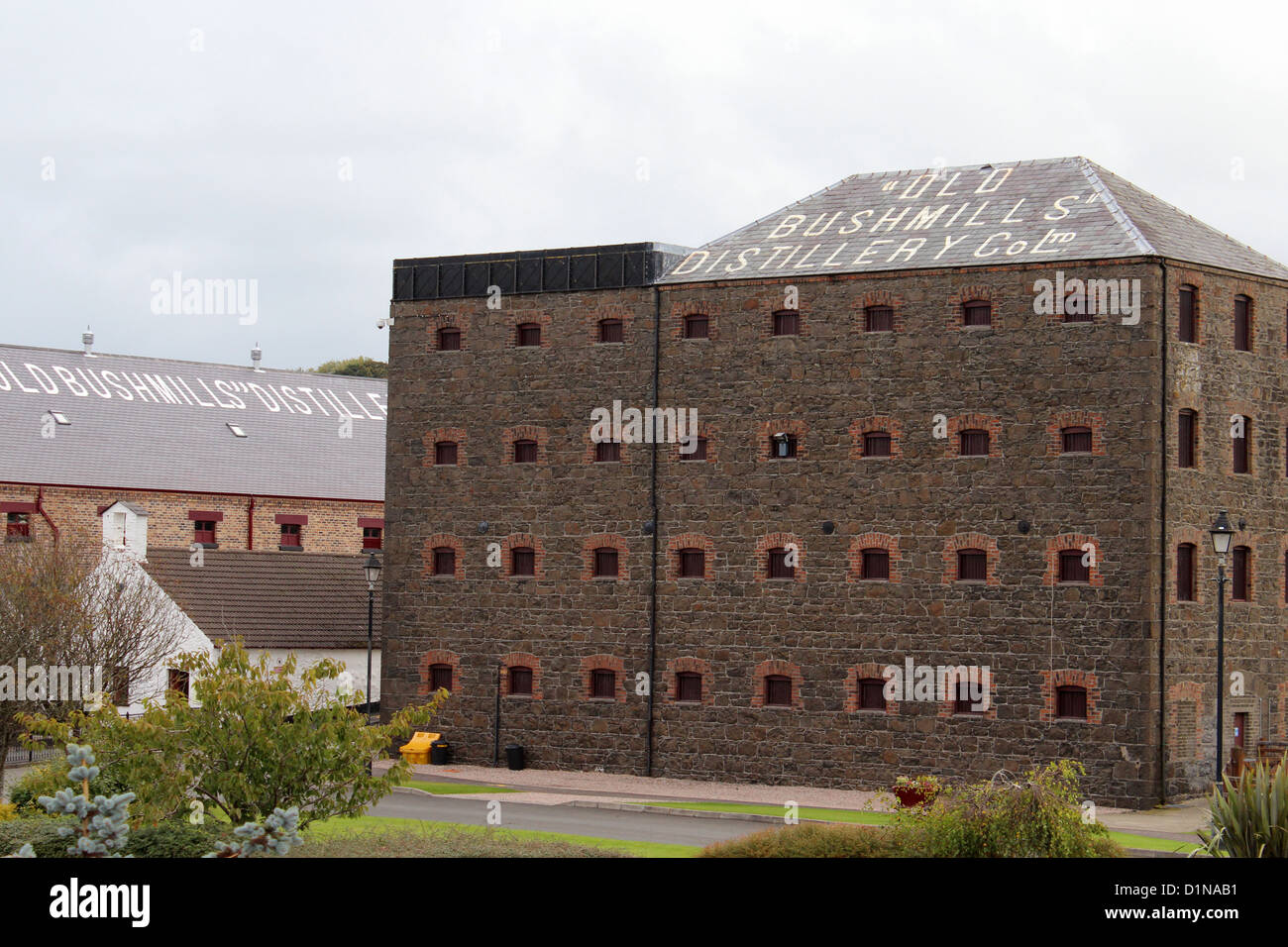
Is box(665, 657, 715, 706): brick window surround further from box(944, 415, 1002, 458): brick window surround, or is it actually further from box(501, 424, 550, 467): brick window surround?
box(944, 415, 1002, 458): brick window surround

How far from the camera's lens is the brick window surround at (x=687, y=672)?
39.8 metres

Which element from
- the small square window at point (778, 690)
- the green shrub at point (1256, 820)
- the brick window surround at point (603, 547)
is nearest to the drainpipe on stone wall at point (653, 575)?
the brick window surround at point (603, 547)

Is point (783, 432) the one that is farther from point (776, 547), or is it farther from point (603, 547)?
point (603, 547)

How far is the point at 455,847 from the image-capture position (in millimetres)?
22031

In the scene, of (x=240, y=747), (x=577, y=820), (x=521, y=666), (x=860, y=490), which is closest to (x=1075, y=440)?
(x=860, y=490)

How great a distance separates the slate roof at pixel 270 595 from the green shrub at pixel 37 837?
24.8 metres

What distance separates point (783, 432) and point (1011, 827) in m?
20.6

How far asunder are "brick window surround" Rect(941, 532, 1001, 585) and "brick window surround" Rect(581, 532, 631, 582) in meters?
7.69

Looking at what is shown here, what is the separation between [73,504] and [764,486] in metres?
29.3

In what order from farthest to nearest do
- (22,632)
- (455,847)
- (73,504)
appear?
(73,504) < (22,632) < (455,847)

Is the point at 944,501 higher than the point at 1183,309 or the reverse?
the reverse

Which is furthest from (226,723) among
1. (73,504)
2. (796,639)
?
(73,504)
